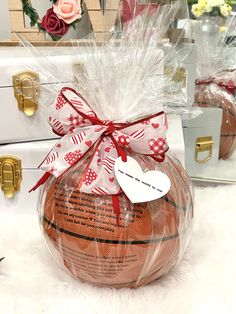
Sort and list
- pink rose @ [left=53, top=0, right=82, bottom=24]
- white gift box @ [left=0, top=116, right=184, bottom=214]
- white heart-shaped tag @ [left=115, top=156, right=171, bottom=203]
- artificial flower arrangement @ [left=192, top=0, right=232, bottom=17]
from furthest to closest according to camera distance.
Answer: artificial flower arrangement @ [left=192, top=0, right=232, bottom=17], pink rose @ [left=53, top=0, right=82, bottom=24], white gift box @ [left=0, top=116, right=184, bottom=214], white heart-shaped tag @ [left=115, top=156, right=171, bottom=203]

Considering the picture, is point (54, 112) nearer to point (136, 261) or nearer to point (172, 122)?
point (136, 261)

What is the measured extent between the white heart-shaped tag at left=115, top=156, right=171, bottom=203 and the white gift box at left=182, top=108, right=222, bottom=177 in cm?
50

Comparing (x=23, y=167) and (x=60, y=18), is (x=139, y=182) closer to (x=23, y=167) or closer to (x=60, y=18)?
(x=23, y=167)

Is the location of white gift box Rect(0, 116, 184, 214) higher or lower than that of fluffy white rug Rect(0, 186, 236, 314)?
higher

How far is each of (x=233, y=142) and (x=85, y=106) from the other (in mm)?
588

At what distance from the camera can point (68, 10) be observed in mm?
959

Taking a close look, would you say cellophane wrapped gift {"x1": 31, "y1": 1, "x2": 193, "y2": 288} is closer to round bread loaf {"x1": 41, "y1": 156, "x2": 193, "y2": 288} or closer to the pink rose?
round bread loaf {"x1": 41, "y1": 156, "x2": 193, "y2": 288}

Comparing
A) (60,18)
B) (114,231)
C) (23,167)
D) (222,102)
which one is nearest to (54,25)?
(60,18)

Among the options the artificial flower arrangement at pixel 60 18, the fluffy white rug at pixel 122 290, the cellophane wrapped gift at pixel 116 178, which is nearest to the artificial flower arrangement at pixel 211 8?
the artificial flower arrangement at pixel 60 18

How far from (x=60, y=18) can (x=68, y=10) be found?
0.03 m

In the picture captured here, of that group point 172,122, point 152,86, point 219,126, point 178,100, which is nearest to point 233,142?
point 219,126

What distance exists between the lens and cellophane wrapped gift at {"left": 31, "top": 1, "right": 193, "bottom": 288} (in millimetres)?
588

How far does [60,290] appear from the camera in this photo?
2.15 feet

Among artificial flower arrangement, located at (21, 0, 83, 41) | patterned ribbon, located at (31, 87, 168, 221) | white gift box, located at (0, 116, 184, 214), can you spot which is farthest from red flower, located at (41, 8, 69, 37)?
patterned ribbon, located at (31, 87, 168, 221)
